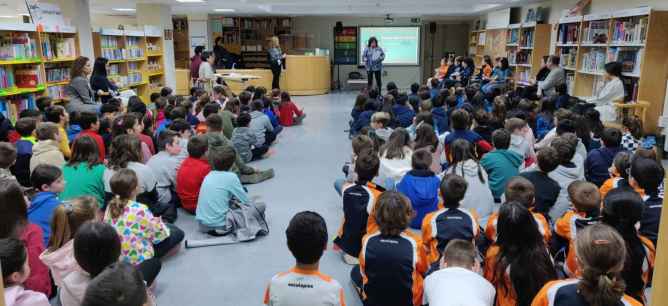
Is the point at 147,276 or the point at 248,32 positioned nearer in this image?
the point at 147,276

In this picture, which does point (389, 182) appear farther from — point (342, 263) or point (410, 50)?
point (410, 50)

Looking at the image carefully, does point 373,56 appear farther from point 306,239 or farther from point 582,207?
point 306,239

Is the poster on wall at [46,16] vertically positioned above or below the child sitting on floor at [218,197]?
above

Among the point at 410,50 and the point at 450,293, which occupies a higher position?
the point at 410,50

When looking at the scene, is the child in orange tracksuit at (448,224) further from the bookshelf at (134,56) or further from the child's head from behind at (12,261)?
the bookshelf at (134,56)

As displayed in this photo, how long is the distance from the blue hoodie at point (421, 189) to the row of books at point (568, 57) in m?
5.86

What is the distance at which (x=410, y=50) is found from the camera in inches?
604

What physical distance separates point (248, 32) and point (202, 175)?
11.5 meters

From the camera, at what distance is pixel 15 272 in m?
1.77

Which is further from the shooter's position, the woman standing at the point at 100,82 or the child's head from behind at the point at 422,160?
the woman standing at the point at 100,82

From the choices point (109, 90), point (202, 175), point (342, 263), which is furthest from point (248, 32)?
point (342, 263)

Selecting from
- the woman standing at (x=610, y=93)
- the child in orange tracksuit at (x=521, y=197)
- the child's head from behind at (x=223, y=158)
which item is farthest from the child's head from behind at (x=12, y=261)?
the woman standing at (x=610, y=93)

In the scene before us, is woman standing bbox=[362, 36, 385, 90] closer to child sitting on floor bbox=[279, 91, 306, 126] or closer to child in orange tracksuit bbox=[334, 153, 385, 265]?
child sitting on floor bbox=[279, 91, 306, 126]

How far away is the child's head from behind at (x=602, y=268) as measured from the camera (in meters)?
1.58
